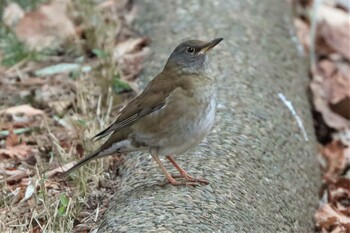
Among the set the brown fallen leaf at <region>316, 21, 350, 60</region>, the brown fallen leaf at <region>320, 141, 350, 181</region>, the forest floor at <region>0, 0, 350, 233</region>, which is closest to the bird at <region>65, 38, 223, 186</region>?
the forest floor at <region>0, 0, 350, 233</region>

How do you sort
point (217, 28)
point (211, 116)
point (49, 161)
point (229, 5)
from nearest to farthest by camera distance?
point (211, 116) < point (49, 161) < point (217, 28) < point (229, 5)

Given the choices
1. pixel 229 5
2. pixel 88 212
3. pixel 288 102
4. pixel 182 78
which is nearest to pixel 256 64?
pixel 288 102

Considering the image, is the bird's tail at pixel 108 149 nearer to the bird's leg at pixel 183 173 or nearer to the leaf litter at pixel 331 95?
the bird's leg at pixel 183 173

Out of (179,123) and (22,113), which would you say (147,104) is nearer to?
(179,123)

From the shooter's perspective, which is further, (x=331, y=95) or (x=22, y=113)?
(x=331, y=95)

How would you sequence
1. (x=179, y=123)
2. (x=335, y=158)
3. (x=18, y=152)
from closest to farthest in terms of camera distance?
1. (x=179, y=123)
2. (x=18, y=152)
3. (x=335, y=158)

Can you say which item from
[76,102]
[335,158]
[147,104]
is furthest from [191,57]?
[335,158]

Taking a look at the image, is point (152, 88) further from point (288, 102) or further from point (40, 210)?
point (288, 102)
